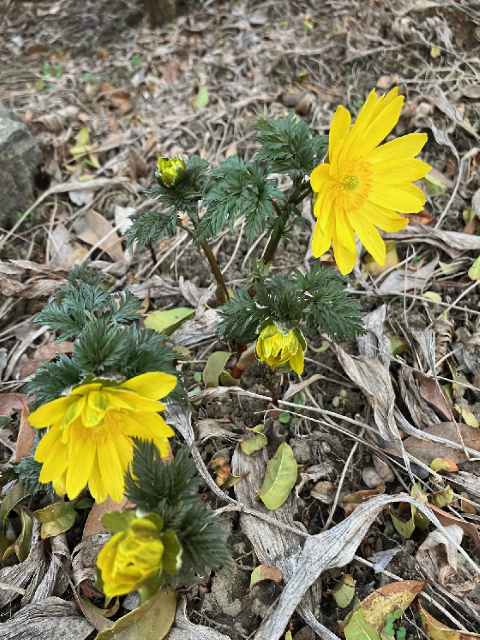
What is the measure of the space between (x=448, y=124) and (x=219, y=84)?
6.01 feet

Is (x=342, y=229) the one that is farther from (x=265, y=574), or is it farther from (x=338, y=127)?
(x=265, y=574)

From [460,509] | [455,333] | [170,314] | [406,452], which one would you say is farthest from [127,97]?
[460,509]

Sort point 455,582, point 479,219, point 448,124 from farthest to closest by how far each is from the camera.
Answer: point 448,124
point 479,219
point 455,582

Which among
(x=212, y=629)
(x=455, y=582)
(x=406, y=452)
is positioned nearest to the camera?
(x=212, y=629)

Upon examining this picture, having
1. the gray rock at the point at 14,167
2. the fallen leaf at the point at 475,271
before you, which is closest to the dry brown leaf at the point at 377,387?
the fallen leaf at the point at 475,271

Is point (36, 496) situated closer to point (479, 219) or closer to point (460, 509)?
point (460, 509)

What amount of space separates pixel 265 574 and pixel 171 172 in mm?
1628

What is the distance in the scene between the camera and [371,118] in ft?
6.10

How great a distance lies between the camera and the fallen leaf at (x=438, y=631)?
1.69 metres

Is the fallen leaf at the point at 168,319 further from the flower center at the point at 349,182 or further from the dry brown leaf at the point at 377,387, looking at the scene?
the flower center at the point at 349,182

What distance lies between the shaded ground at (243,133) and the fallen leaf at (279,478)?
10 centimetres

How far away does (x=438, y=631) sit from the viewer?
1708 millimetres

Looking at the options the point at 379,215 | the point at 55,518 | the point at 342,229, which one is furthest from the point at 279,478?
the point at 379,215

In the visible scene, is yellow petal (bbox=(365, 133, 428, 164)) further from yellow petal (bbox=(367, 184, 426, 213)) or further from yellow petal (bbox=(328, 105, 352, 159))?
yellow petal (bbox=(328, 105, 352, 159))
